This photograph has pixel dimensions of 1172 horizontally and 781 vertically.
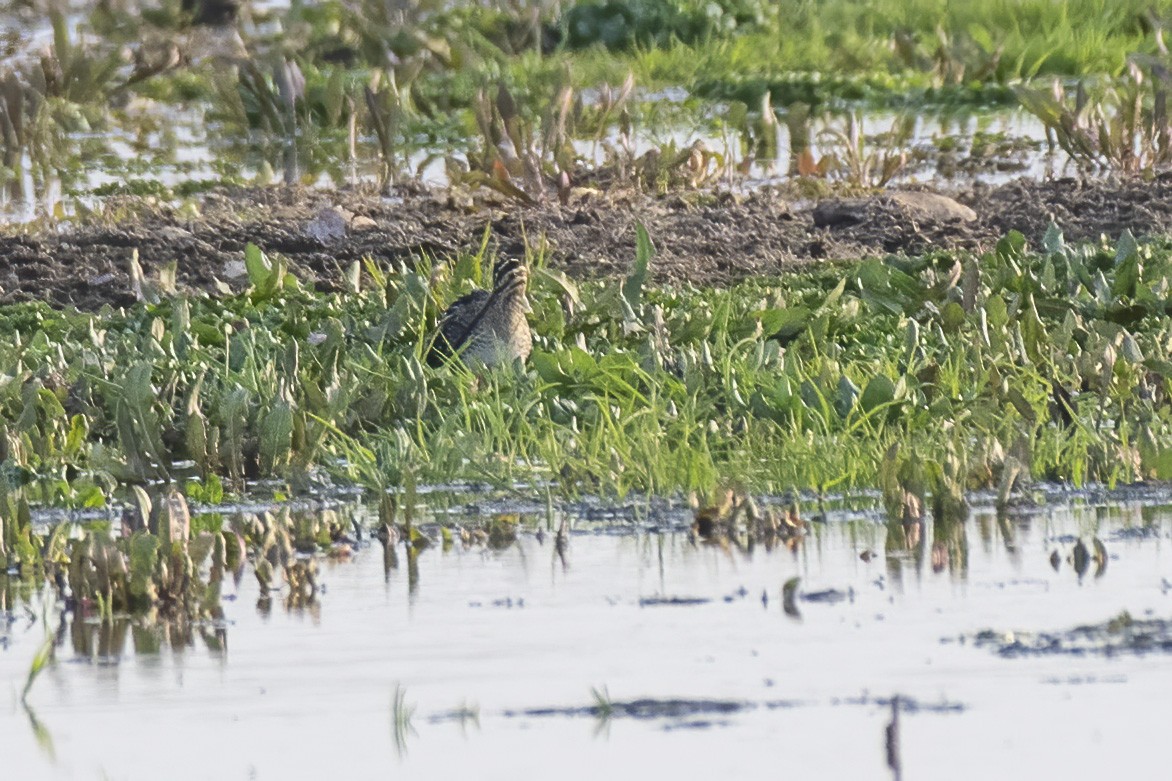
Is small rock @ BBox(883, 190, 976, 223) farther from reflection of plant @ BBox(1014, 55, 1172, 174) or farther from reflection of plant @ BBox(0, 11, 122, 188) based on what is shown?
reflection of plant @ BBox(0, 11, 122, 188)

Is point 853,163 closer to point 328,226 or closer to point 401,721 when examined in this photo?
point 328,226

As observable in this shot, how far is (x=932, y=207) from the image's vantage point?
1054 centimetres

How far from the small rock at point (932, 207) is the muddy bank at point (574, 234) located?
0.07ft

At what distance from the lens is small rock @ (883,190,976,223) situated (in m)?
10.4

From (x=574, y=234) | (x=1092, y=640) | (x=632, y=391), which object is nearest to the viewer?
(x=1092, y=640)

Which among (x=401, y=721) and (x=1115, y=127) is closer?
(x=401, y=721)

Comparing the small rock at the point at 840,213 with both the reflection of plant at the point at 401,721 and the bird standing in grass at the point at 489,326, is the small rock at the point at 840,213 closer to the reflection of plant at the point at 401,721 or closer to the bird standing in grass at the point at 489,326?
the bird standing in grass at the point at 489,326

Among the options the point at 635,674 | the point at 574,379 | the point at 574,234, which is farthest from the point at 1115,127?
the point at 635,674

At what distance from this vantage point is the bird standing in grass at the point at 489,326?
723 cm

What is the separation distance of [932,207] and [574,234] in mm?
1675

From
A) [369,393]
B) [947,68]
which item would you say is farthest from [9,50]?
[369,393]

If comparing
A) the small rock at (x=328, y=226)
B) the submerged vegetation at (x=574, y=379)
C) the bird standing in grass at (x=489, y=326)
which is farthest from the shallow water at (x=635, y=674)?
the small rock at (x=328, y=226)

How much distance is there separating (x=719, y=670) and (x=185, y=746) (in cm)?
91

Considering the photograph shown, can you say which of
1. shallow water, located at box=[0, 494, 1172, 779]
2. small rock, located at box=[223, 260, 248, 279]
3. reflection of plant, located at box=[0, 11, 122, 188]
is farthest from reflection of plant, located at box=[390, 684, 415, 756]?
reflection of plant, located at box=[0, 11, 122, 188]
